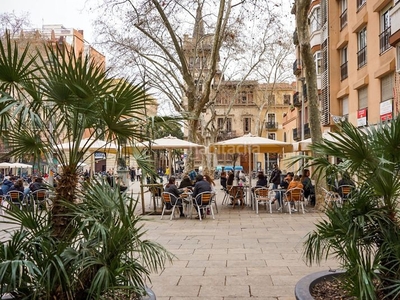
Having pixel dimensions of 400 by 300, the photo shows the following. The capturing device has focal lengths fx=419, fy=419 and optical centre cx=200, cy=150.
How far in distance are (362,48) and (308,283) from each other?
2000 cm

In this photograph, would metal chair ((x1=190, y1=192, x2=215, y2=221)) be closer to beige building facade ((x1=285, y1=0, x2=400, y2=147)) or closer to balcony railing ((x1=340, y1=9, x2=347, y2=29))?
beige building facade ((x1=285, y1=0, x2=400, y2=147))

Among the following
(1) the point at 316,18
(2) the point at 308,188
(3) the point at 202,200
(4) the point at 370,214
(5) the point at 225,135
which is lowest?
(3) the point at 202,200

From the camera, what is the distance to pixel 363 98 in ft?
70.1

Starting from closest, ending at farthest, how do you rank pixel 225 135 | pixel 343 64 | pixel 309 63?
pixel 309 63
pixel 343 64
pixel 225 135

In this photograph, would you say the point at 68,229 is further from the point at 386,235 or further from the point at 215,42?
the point at 215,42

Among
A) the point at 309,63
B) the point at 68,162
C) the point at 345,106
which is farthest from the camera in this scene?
the point at 345,106

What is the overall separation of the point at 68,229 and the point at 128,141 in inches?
38.9

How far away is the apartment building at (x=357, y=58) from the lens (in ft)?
58.0

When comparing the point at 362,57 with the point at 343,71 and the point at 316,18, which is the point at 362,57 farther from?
the point at 316,18

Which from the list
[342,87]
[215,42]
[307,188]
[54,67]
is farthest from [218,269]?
[342,87]

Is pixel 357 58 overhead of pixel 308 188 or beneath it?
overhead

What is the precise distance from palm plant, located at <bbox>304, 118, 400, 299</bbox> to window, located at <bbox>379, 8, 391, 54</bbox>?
16045 millimetres

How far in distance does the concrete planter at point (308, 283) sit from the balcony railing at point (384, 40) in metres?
16.1

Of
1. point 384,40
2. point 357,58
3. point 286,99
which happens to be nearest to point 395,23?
point 384,40
